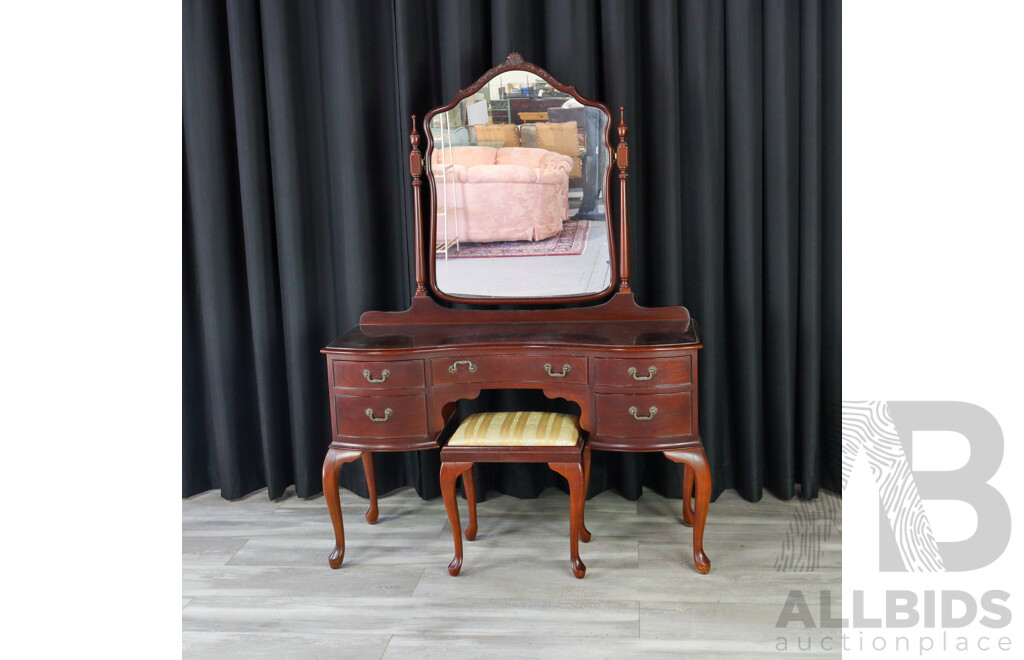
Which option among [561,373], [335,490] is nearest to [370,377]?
[335,490]

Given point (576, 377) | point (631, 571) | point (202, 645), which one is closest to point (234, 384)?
point (202, 645)

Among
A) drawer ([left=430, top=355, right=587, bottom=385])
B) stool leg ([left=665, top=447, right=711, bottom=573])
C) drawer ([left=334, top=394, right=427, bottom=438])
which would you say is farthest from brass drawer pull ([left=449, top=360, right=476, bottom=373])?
stool leg ([left=665, top=447, right=711, bottom=573])

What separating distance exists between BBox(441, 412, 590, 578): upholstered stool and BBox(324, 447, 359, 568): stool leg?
304 millimetres

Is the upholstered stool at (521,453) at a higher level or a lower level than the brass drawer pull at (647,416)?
lower

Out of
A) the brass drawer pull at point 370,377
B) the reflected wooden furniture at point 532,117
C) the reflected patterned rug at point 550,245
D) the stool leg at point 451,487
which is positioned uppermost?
the reflected wooden furniture at point 532,117

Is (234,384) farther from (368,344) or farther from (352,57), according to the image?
(352,57)

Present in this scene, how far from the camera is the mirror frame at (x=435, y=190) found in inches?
92.7

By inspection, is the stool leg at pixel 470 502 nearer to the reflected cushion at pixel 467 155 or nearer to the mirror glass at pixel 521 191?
the mirror glass at pixel 521 191

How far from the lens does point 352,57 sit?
8.24 ft

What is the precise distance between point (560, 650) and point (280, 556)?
39.0 inches

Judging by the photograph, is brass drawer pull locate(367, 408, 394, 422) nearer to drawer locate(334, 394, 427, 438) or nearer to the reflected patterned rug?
drawer locate(334, 394, 427, 438)

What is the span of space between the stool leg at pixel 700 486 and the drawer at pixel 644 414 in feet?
0.21

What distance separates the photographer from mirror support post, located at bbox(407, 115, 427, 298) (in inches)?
96.2

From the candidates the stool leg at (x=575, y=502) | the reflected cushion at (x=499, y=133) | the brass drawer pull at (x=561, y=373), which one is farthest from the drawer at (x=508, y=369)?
the reflected cushion at (x=499, y=133)
